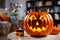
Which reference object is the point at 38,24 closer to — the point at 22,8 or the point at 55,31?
the point at 55,31

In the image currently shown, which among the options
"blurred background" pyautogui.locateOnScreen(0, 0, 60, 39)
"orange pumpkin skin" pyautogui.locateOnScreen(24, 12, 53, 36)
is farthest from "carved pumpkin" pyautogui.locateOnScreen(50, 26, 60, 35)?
"blurred background" pyautogui.locateOnScreen(0, 0, 60, 39)

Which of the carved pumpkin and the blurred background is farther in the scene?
the blurred background

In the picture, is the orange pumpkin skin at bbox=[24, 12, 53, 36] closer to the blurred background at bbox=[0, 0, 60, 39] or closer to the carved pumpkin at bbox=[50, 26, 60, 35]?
the carved pumpkin at bbox=[50, 26, 60, 35]

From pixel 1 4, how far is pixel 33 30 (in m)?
2.92

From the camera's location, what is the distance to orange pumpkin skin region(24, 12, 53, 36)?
0.91 metres

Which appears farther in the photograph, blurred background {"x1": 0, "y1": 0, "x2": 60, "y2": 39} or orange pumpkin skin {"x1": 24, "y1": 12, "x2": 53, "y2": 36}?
blurred background {"x1": 0, "y1": 0, "x2": 60, "y2": 39}

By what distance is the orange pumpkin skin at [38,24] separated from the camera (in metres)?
0.91

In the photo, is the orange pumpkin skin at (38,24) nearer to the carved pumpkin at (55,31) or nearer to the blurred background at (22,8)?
the carved pumpkin at (55,31)

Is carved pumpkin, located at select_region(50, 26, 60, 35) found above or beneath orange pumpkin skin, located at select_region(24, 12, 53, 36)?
beneath

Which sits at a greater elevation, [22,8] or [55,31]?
[22,8]

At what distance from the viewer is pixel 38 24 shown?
923 mm

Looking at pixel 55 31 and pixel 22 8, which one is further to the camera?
pixel 22 8

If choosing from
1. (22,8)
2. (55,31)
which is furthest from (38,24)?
(22,8)

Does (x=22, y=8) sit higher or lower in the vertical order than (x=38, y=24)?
higher
